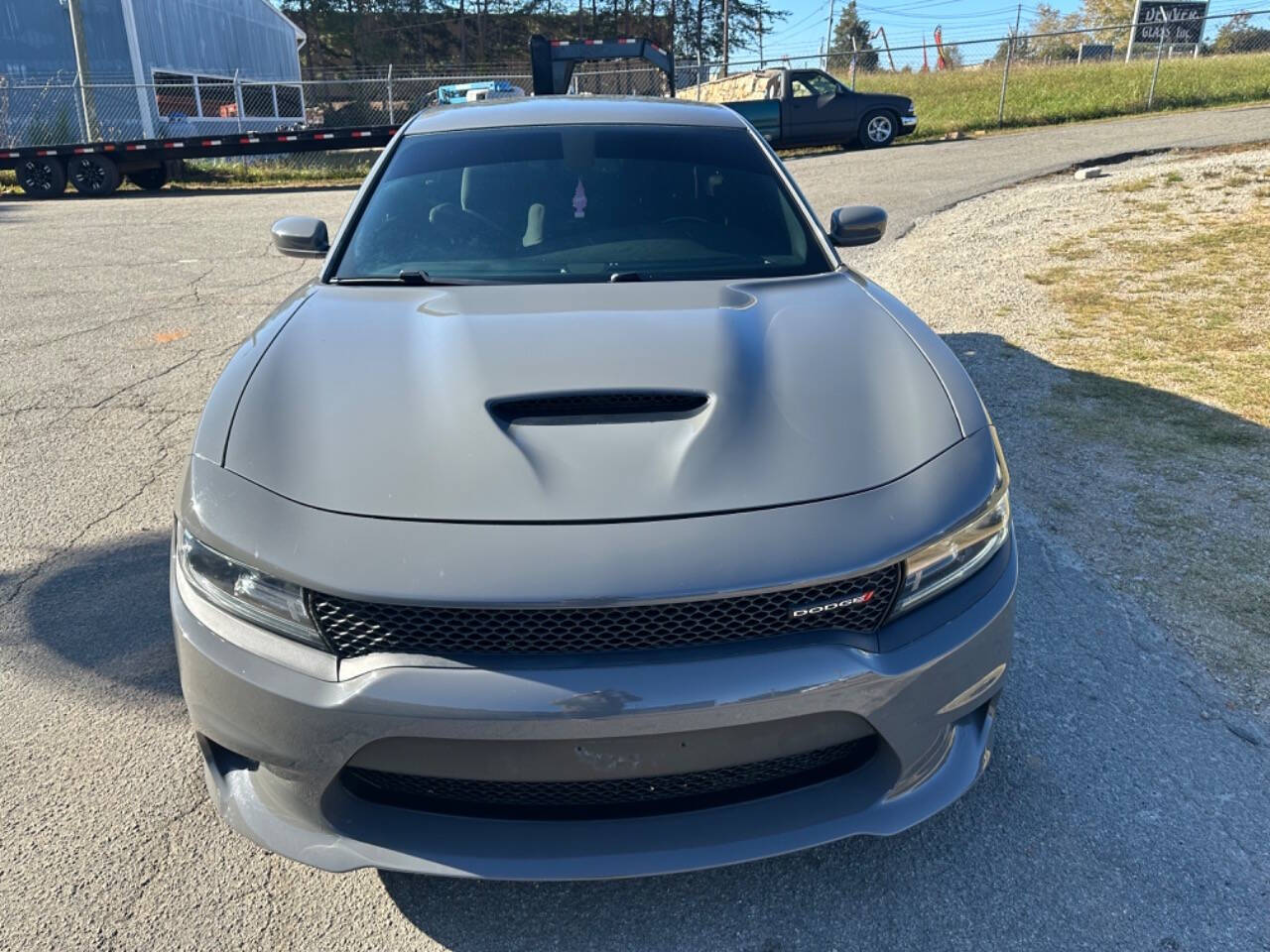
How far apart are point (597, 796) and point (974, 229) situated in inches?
346

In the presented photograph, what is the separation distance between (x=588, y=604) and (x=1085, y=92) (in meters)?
24.8

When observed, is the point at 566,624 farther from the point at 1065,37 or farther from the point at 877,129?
the point at 1065,37

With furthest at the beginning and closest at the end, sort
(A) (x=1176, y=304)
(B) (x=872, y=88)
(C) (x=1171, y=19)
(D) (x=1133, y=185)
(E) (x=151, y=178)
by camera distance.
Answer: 1. (B) (x=872, y=88)
2. (C) (x=1171, y=19)
3. (E) (x=151, y=178)
4. (D) (x=1133, y=185)
5. (A) (x=1176, y=304)

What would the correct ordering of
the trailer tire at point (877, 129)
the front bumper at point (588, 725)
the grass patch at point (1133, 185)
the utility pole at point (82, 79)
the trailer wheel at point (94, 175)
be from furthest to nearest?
the utility pole at point (82, 79)
the trailer tire at point (877, 129)
the trailer wheel at point (94, 175)
the grass patch at point (1133, 185)
the front bumper at point (588, 725)

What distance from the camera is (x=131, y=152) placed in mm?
17438

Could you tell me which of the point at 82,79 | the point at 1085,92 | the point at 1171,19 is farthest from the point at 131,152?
the point at 1171,19

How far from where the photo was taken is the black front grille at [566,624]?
1657 millimetres

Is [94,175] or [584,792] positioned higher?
[94,175]

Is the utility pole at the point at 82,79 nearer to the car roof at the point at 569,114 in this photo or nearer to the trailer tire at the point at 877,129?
the trailer tire at the point at 877,129

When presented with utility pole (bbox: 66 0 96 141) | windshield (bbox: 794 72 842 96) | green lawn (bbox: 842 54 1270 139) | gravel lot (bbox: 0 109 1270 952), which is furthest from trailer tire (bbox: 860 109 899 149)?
utility pole (bbox: 66 0 96 141)

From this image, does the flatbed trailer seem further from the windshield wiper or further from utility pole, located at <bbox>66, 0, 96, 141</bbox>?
the windshield wiper

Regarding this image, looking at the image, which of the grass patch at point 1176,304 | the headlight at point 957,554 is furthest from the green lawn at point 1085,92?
the headlight at point 957,554

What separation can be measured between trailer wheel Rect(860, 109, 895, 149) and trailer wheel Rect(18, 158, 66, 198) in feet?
51.2

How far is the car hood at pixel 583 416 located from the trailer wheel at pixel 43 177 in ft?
62.0
